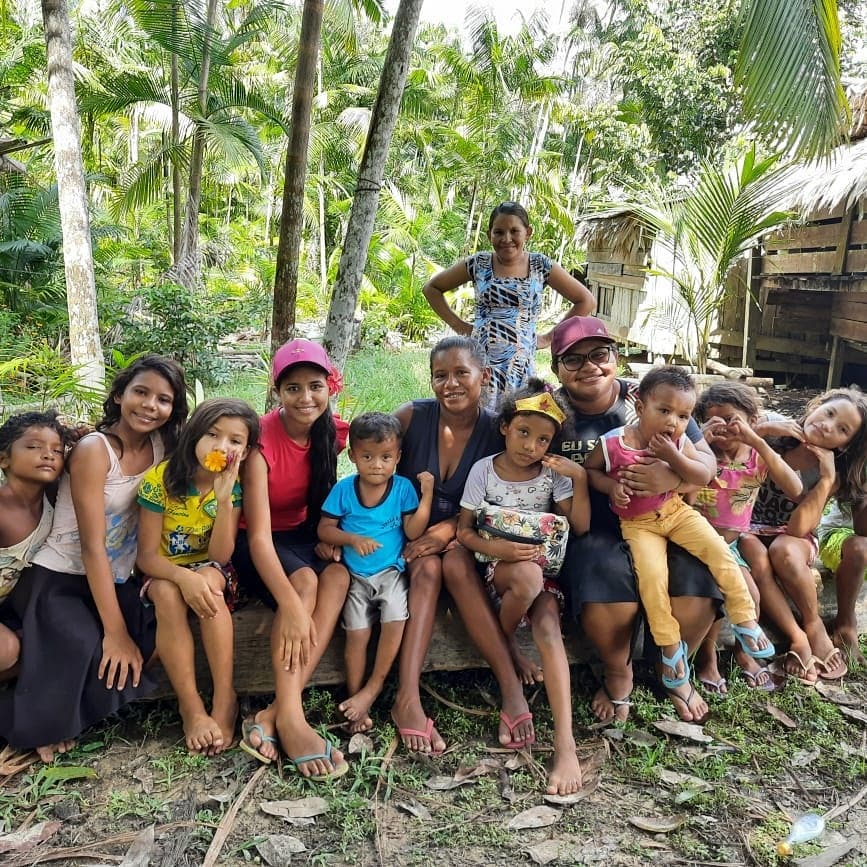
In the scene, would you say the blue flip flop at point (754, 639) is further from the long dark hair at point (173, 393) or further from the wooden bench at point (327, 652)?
the long dark hair at point (173, 393)

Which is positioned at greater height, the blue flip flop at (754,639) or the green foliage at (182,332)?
the green foliage at (182,332)

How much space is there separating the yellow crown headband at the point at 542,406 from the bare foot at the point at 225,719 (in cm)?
151

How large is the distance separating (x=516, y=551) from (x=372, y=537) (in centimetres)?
56

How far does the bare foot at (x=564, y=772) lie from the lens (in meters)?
2.25

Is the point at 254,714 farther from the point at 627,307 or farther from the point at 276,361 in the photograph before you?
the point at 627,307

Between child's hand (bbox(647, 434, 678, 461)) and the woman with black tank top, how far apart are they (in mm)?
640

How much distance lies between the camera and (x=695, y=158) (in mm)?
14617

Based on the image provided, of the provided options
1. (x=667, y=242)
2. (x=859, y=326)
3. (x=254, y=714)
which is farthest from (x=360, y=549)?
(x=859, y=326)

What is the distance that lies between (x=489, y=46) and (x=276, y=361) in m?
14.1

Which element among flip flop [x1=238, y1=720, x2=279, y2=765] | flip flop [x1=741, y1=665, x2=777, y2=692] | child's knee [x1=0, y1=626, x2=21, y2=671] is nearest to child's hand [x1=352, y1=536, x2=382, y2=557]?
flip flop [x1=238, y1=720, x2=279, y2=765]

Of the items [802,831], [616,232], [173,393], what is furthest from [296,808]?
[616,232]

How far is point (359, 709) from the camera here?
8.29 ft

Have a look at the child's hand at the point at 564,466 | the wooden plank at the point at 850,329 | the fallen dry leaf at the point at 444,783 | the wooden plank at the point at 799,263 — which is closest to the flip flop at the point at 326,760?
the fallen dry leaf at the point at 444,783

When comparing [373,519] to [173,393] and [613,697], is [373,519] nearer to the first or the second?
[173,393]
